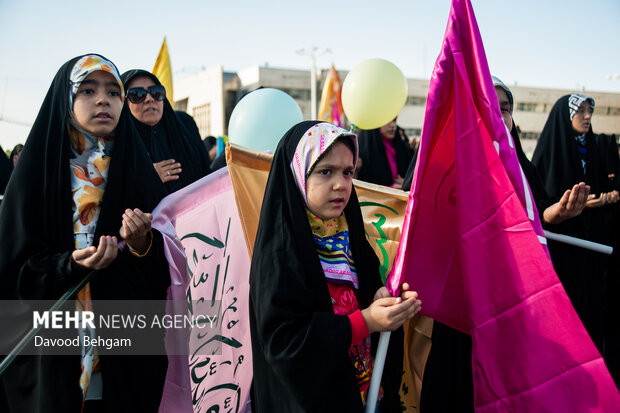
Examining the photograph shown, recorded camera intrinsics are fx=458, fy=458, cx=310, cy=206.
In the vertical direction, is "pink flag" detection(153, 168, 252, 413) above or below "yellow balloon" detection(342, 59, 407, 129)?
below

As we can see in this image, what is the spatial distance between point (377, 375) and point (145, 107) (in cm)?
249

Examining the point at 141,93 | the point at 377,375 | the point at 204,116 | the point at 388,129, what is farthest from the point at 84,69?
the point at 204,116

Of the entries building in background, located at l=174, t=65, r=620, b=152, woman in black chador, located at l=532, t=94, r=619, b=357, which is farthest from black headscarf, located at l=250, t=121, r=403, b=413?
building in background, located at l=174, t=65, r=620, b=152

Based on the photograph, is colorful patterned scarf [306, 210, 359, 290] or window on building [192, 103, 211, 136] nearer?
colorful patterned scarf [306, 210, 359, 290]

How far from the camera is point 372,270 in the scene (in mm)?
1827

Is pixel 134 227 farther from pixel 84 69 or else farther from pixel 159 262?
pixel 84 69

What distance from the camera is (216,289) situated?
244cm

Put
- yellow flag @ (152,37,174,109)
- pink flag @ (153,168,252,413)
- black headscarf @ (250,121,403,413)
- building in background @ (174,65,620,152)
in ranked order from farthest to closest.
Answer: building in background @ (174,65,620,152) → yellow flag @ (152,37,174,109) → pink flag @ (153,168,252,413) → black headscarf @ (250,121,403,413)

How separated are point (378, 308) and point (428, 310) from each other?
490 millimetres

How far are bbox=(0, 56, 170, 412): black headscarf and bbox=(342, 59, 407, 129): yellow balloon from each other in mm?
3499

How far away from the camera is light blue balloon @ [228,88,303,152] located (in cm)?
337

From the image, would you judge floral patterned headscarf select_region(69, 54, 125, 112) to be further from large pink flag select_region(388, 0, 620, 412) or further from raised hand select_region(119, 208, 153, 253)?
large pink flag select_region(388, 0, 620, 412)

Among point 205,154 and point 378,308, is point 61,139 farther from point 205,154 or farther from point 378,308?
point 205,154

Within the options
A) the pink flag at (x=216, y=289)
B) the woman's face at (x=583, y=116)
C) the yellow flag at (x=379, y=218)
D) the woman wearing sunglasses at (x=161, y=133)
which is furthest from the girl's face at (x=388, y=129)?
the pink flag at (x=216, y=289)
